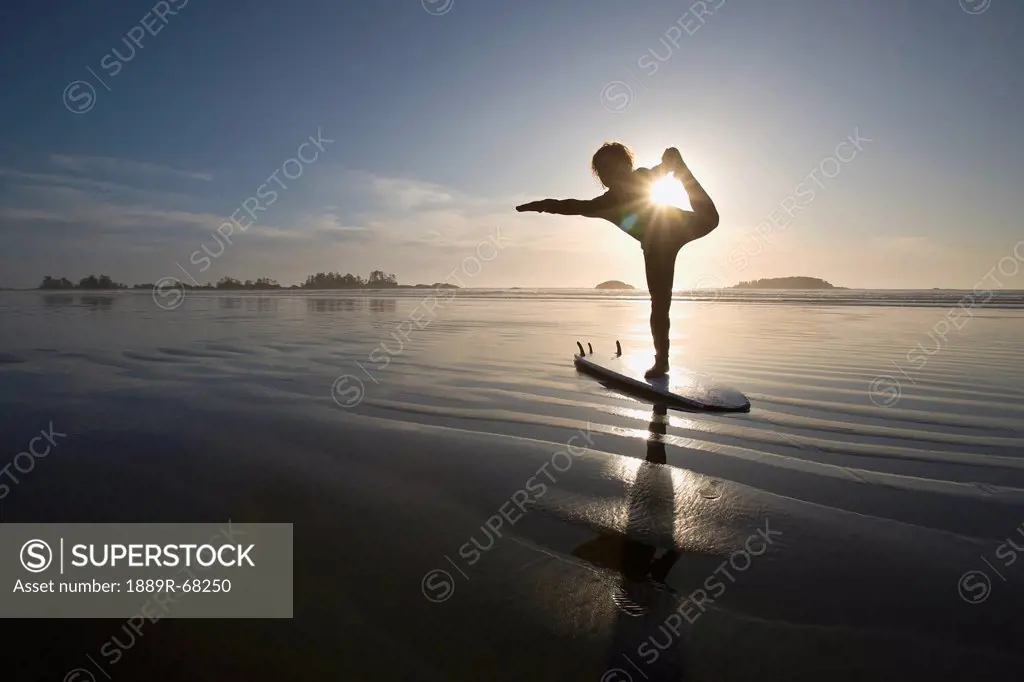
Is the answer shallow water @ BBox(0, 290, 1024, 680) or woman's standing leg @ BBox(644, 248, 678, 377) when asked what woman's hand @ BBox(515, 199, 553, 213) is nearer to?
woman's standing leg @ BBox(644, 248, 678, 377)

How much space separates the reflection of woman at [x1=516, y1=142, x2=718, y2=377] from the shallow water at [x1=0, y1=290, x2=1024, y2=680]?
6.12 ft

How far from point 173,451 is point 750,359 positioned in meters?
10.4

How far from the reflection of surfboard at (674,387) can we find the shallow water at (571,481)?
30cm

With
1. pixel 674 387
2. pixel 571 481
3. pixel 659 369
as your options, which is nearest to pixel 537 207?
pixel 659 369

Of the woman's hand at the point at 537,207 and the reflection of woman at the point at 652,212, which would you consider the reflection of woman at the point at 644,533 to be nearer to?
the reflection of woman at the point at 652,212

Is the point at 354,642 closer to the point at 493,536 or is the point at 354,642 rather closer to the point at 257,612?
the point at 257,612

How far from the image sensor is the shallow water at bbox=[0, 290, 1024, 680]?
2.30 metres

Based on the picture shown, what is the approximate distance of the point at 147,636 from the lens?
226 centimetres

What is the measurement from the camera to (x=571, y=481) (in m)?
4.04

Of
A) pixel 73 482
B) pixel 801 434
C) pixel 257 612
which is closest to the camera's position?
pixel 257 612

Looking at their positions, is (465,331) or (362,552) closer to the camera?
(362,552)

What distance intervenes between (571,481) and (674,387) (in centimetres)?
354

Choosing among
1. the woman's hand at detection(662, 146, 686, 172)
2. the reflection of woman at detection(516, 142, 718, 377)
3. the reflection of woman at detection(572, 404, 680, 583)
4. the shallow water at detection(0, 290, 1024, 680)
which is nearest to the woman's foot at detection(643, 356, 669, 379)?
the reflection of woman at detection(516, 142, 718, 377)

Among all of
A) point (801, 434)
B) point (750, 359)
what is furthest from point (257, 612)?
point (750, 359)
